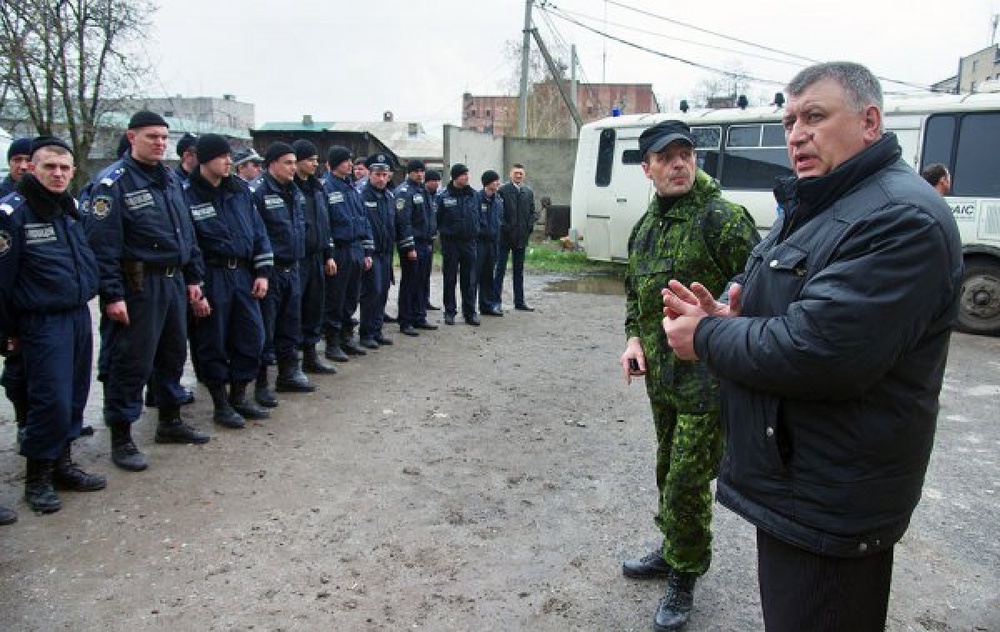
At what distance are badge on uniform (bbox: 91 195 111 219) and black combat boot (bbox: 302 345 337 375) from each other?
271 cm

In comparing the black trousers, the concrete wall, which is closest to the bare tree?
the concrete wall

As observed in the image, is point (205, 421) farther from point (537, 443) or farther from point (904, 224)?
point (904, 224)

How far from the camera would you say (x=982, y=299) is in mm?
8961

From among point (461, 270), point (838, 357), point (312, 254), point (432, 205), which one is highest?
point (432, 205)

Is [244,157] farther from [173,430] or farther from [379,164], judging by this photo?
[173,430]

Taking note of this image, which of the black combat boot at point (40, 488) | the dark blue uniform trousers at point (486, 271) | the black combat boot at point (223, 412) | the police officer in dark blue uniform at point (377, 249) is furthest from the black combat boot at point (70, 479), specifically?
the dark blue uniform trousers at point (486, 271)

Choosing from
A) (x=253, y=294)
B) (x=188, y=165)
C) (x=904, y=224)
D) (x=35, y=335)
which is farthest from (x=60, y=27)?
(x=904, y=224)

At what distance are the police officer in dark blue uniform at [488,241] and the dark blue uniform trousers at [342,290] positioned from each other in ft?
7.93

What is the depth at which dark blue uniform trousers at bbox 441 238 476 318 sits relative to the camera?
9414 millimetres

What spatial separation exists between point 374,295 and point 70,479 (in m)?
4.18

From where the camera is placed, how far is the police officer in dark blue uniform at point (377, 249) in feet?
26.2

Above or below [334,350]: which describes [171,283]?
above

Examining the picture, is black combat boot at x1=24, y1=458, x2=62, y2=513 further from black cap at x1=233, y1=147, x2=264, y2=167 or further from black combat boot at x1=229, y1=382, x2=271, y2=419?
black cap at x1=233, y1=147, x2=264, y2=167

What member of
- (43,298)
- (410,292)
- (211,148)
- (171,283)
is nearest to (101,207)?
(171,283)
